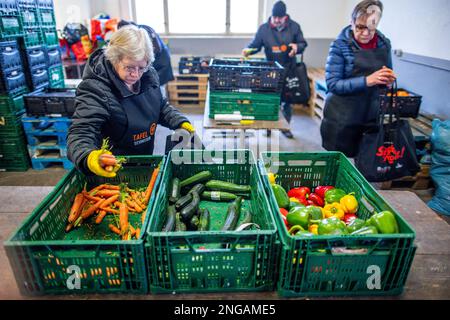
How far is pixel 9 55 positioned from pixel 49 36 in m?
1.01

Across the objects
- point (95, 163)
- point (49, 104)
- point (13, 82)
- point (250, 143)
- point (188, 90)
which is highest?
point (95, 163)

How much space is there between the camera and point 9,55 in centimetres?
379

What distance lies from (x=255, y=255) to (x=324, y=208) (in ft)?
2.28

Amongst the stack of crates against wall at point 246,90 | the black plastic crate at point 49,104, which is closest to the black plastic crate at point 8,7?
the black plastic crate at point 49,104

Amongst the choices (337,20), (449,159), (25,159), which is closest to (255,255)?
(449,159)

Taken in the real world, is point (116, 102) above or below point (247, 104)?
above

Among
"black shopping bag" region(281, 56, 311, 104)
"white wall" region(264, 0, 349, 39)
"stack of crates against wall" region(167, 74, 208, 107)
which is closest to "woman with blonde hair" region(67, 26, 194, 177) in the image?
"black shopping bag" region(281, 56, 311, 104)

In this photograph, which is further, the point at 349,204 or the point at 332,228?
the point at 349,204

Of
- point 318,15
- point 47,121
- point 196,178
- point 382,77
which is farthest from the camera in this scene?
point 318,15

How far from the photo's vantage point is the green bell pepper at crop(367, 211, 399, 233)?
1.39 m

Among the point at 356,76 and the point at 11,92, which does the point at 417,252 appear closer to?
the point at 356,76

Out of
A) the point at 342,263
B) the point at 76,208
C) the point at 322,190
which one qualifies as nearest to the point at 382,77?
the point at 322,190

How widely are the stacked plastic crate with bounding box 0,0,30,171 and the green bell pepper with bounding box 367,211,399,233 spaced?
3985 mm

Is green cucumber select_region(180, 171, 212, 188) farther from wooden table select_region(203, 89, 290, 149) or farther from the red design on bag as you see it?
the red design on bag
